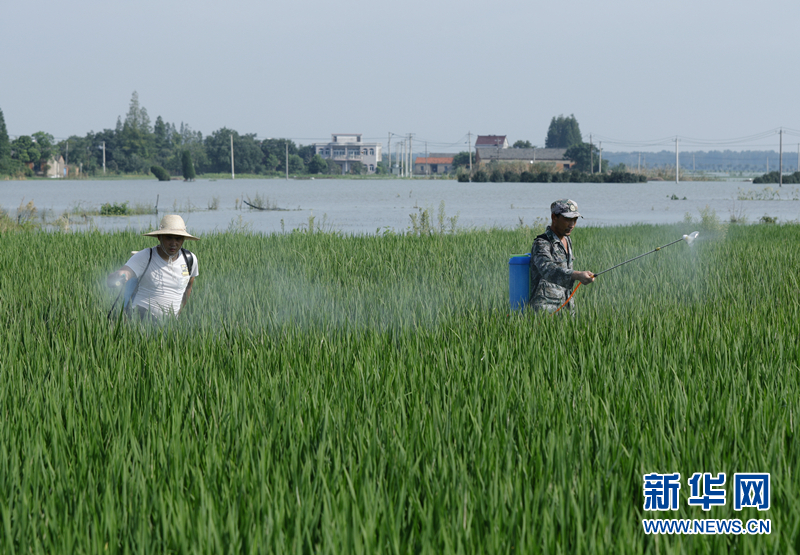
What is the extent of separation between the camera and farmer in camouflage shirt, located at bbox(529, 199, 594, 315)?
16.1 ft

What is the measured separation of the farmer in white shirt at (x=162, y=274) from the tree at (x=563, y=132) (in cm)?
14755

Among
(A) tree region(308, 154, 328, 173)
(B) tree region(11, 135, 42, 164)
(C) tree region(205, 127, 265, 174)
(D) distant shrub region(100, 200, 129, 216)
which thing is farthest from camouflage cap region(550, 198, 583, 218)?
(A) tree region(308, 154, 328, 173)

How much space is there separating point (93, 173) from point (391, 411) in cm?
10056

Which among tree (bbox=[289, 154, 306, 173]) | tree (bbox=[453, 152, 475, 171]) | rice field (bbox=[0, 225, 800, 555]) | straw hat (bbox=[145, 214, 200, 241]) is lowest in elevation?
rice field (bbox=[0, 225, 800, 555])

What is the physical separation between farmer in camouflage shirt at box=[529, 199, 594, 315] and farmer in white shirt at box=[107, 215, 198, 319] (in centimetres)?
255

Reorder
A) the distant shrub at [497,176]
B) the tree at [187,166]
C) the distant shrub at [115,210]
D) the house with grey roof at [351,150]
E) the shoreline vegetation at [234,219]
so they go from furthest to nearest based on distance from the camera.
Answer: the house with grey roof at [351,150]
the distant shrub at [497,176]
the tree at [187,166]
the distant shrub at [115,210]
the shoreline vegetation at [234,219]

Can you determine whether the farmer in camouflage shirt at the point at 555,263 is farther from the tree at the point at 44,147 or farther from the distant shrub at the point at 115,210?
the tree at the point at 44,147

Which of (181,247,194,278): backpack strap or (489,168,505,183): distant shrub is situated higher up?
(489,168,505,183): distant shrub

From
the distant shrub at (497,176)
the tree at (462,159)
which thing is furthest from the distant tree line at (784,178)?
the tree at (462,159)

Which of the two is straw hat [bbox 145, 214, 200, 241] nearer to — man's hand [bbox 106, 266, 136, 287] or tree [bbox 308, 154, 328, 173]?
man's hand [bbox 106, 266, 136, 287]

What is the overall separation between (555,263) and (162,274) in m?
2.86

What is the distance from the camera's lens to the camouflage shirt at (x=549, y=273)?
498cm

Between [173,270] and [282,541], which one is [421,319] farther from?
[282,541]

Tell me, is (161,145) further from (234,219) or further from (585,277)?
(585,277)
